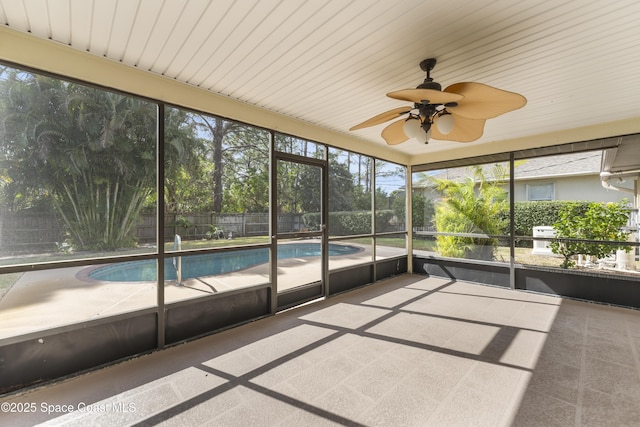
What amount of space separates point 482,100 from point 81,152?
3.24 meters

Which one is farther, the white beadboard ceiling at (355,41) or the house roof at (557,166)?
the house roof at (557,166)

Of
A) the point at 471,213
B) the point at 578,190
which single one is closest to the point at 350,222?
the point at 471,213

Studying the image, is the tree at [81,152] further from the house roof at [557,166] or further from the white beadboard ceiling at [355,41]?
the house roof at [557,166]

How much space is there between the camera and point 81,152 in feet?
8.08

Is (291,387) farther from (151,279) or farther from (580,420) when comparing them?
(580,420)

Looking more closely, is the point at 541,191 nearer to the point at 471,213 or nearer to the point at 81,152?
the point at 471,213

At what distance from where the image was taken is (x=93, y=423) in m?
1.77

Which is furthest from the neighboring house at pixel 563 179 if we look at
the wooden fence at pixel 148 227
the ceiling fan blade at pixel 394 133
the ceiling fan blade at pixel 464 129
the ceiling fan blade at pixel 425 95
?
the wooden fence at pixel 148 227

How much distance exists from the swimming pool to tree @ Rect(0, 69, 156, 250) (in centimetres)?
28

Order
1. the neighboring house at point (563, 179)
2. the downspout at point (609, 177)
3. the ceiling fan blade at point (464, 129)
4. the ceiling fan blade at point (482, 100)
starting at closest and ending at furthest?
1. the ceiling fan blade at point (482, 100)
2. the ceiling fan blade at point (464, 129)
3. the downspout at point (609, 177)
4. the neighboring house at point (563, 179)

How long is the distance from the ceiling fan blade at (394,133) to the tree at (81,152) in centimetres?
231

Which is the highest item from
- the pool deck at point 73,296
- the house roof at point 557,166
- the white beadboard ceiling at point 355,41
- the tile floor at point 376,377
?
the white beadboard ceiling at point 355,41

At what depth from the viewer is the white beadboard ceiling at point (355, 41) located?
1.78m

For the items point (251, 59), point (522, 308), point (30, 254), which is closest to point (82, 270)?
point (30, 254)
